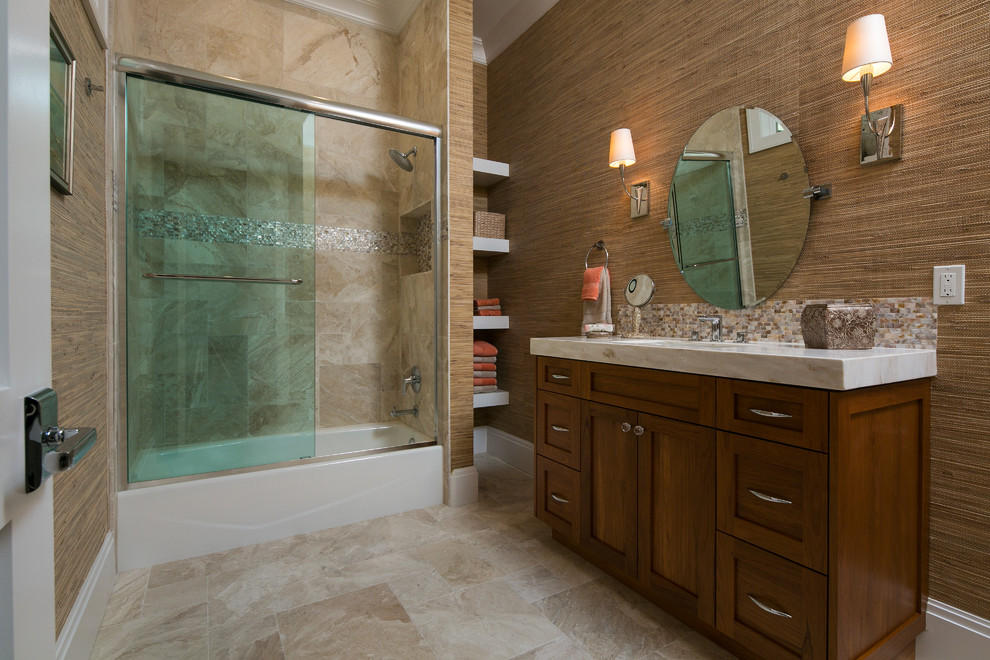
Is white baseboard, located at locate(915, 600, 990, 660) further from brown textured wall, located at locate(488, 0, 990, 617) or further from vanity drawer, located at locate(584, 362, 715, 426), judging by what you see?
vanity drawer, located at locate(584, 362, 715, 426)

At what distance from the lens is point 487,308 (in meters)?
3.34

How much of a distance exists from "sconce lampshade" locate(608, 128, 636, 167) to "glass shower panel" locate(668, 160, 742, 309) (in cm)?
27

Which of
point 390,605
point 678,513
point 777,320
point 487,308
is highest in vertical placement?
point 487,308

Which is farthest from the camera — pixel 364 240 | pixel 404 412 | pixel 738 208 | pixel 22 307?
pixel 364 240

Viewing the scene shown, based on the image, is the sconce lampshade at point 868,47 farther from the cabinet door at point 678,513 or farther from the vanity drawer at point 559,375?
the vanity drawer at point 559,375

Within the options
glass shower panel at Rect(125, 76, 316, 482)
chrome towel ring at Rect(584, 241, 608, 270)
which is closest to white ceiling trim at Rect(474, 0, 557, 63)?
chrome towel ring at Rect(584, 241, 608, 270)

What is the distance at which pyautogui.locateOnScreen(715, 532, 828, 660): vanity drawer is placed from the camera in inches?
46.6

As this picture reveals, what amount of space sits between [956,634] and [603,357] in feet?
4.16

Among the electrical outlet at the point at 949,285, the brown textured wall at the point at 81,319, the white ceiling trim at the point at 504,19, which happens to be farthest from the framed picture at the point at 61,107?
the white ceiling trim at the point at 504,19

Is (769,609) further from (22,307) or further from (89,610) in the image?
(89,610)

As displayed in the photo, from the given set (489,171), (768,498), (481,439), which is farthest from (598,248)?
(481,439)

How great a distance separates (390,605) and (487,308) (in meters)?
2.01

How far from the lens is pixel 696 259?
211 centimetres

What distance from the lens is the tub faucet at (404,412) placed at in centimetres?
279
